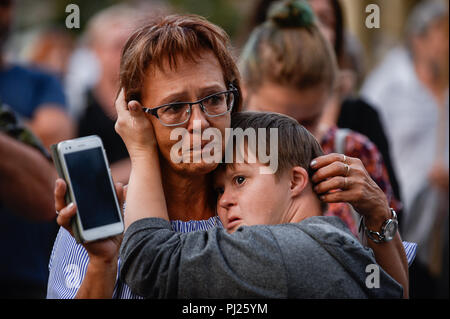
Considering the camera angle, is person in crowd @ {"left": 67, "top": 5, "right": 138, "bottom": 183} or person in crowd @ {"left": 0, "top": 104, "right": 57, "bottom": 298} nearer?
person in crowd @ {"left": 0, "top": 104, "right": 57, "bottom": 298}

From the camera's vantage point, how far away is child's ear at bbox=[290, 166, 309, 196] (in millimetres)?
2303

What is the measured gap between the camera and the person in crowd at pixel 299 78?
332 centimetres

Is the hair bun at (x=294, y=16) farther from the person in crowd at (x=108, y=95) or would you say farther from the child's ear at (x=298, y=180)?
the person in crowd at (x=108, y=95)

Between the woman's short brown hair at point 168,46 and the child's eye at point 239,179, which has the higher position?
the woman's short brown hair at point 168,46

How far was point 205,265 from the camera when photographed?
Answer: 201 cm

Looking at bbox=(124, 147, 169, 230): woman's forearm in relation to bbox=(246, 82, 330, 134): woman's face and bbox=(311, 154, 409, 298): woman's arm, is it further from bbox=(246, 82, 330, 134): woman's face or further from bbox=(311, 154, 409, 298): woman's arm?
bbox=(246, 82, 330, 134): woman's face

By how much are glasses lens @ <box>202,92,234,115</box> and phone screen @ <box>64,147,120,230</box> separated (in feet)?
1.36

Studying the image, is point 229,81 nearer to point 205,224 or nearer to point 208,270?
point 205,224

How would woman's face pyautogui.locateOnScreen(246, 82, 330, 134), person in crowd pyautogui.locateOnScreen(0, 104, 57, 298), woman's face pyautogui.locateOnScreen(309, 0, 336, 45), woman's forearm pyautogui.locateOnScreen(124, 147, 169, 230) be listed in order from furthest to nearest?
woman's face pyautogui.locateOnScreen(309, 0, 336, 45), woman's face pyautogui.locateOnScreen(246, 82, 330, 134), person in crowd pyautogui.locateOnScreen(0, 104, 57, 298), woman's forearm pyautogui.locateOnScreen(124, 147, 169, 230)

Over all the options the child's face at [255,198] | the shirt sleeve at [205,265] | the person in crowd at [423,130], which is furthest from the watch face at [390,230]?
the person in crowd at [423,130]

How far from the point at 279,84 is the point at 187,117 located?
3.87 ft

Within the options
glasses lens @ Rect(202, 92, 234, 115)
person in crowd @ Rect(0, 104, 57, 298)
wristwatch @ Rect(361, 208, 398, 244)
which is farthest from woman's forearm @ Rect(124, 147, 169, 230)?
person in crowd @ Rect(0, 104, 57, 298)

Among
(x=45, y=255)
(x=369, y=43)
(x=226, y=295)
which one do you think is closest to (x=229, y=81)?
(x=226, y=295)

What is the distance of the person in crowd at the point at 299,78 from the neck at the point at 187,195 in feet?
2.81
